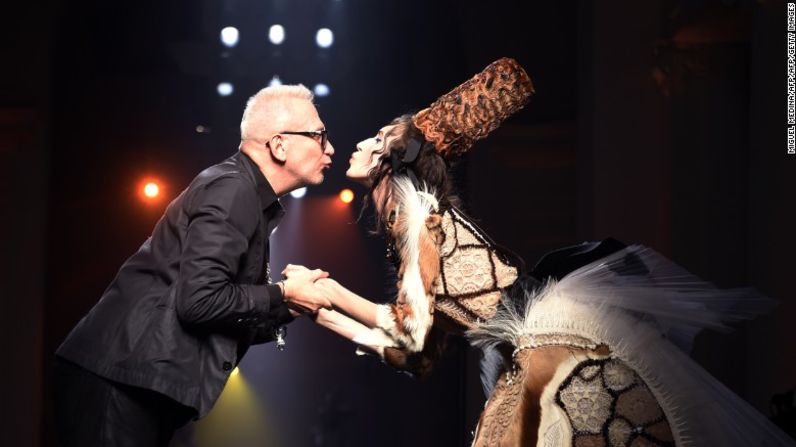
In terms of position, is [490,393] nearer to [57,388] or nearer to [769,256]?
[57,388]

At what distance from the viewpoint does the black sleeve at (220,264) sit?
2.61m

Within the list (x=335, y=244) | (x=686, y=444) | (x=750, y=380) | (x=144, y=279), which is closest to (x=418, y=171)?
(x=144, y=279)

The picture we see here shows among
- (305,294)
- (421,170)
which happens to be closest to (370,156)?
(421,170)

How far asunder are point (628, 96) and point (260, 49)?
2.00 m

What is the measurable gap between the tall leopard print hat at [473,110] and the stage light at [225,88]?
2639 millimetres

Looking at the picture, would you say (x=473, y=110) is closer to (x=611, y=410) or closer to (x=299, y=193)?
(x=611, y=410)

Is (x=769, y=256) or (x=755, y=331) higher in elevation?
(x=769, y=256)

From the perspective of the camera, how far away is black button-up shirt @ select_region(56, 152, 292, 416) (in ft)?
8.63

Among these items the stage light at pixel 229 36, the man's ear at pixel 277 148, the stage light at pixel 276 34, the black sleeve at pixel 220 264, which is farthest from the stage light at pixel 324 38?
the black sleeve at pixel 220 264

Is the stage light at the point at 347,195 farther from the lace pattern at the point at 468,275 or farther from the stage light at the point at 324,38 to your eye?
the lace pattern at the point at 468,275

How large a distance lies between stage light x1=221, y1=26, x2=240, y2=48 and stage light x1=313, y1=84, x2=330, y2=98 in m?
0.50

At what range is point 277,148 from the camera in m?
2.99

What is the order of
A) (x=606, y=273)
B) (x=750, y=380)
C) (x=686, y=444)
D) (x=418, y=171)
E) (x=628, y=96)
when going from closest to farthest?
(x=686, y=444)
(x=606, y=273)
(x=418, y=171)
(x=750, y=380)
(x=628, y=96)

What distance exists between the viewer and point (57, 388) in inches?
111
